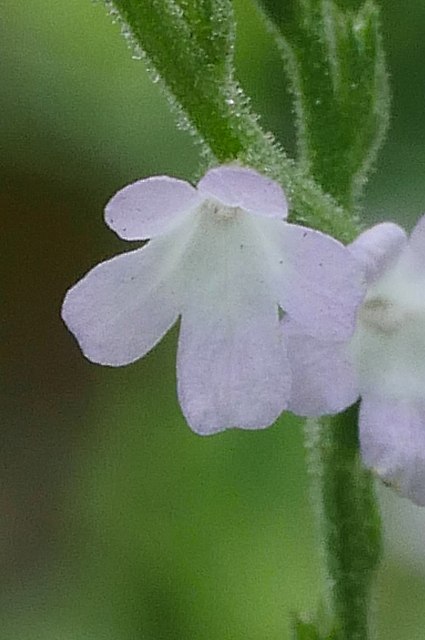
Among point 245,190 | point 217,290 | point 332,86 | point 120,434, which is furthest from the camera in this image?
point 120,434

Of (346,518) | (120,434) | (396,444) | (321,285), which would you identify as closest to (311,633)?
(346,518)

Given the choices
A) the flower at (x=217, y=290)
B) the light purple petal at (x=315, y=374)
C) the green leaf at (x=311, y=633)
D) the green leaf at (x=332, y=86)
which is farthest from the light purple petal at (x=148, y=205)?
the green leaf at (x=311, y=633)

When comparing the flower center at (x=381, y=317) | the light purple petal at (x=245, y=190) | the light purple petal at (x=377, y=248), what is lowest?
the flower center at (x=381, y=317)

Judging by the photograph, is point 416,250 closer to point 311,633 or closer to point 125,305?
point 125,305

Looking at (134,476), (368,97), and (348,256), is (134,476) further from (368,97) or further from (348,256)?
(348,256)

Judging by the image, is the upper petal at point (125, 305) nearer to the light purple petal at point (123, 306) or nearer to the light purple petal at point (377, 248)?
the light purple petal at point (123, 306)

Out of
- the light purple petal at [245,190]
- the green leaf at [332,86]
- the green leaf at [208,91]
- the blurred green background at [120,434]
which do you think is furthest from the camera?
the blurred green background at [120,434]

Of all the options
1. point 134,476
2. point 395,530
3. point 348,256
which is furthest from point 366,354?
point 134,476
